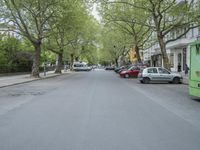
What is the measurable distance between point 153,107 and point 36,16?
3124cm

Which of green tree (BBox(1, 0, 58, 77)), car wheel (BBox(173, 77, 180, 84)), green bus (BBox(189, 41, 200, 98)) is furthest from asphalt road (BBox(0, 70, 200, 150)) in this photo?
green tree (BBox(1, 0, 58, 77))

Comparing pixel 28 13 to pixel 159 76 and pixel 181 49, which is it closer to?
pixel 159 76

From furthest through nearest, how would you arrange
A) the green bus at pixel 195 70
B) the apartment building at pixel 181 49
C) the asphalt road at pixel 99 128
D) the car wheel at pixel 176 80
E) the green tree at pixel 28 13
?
the apartment building at pixel 181 49
the green tree at pixel 28 13
the car wheel at pixel 176 80
the green bus at pixel 195 70
the asphalt road at pixel 99 128

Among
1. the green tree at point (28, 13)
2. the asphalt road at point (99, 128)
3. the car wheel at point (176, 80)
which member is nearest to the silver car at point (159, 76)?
the car wheel at point (176, 80)

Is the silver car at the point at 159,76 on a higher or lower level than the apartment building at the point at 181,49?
lower

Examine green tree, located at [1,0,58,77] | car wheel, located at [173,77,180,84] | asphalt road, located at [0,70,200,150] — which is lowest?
car wheel, located at [173,77,180,84]

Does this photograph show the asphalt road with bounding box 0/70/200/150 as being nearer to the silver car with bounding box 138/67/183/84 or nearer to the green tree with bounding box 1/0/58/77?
the silver car with bounding box 138/67/183/84

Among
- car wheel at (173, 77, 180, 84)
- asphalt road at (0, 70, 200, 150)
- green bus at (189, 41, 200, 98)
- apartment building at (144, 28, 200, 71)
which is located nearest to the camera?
asphalt road at (0, 70, 200, 150)

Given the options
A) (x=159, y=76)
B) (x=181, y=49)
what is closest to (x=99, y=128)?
(x=159, y=76)

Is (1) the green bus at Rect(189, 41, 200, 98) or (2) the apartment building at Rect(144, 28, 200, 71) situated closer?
(1) the green bus at Rect(189, 41, 200, 98)

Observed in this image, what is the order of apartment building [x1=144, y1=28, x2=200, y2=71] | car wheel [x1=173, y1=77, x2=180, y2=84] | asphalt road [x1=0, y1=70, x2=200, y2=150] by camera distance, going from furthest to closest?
apartment building [x1=144, y1=28, x2=200, y2=71] → car wheel [x1=173, y1=77, x2=180, y2=84] → asphalt road [x1=0, y1=70, x2=200, y2=150]

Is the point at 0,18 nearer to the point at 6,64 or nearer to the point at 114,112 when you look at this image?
the point at 6,64

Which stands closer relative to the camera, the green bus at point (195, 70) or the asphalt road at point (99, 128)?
the asphalt road at point (99, 128)

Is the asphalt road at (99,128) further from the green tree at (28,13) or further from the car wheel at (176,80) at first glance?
the green tree at (28,13)
